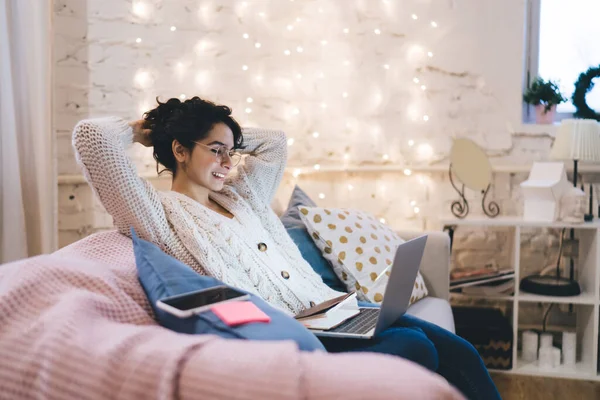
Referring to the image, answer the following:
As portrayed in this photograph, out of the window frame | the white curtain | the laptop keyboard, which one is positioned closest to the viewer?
the laptop keyboard

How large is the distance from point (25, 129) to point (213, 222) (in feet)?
4.46

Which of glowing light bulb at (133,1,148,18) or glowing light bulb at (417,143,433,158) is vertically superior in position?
glowing light bulb at (133,1,148,18)

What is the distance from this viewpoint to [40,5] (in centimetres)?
283

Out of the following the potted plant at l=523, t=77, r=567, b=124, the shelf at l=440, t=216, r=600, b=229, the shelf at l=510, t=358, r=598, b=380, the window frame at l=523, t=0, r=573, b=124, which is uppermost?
the window frame at l=523, t=0, r=573, b=124

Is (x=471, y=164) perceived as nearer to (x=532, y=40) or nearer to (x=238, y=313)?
(x=532, y=40)

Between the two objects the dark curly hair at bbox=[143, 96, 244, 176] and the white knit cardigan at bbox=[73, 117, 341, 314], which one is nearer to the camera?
the white knit cardigan at bbox=[73, 117, 341, 314]

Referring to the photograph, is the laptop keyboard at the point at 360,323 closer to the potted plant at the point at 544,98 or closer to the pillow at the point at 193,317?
the pillow at the point at 193,317

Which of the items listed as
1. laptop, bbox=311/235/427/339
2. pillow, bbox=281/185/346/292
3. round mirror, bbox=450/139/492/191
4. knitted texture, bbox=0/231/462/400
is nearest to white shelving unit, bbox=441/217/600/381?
round mirror, bbox=450/139/492/191

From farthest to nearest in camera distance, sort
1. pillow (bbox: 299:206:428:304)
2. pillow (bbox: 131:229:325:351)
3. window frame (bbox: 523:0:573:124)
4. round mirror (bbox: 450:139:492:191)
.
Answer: window frame (bbox: 523:0:573:124)
round mirror (bbox: 450:139:492:191)
pillow (bbox: 299:206:428:304)
pillow (bbox: 131:229:325:351)

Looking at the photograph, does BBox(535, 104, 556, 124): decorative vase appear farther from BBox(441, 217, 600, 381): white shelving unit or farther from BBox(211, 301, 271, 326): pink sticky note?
BBox(211, 301, 271, 326): pink sticky note

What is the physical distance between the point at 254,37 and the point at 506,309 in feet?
6.29

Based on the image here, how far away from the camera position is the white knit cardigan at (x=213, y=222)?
1.63 m

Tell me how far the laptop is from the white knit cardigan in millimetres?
389

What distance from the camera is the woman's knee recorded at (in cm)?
137
